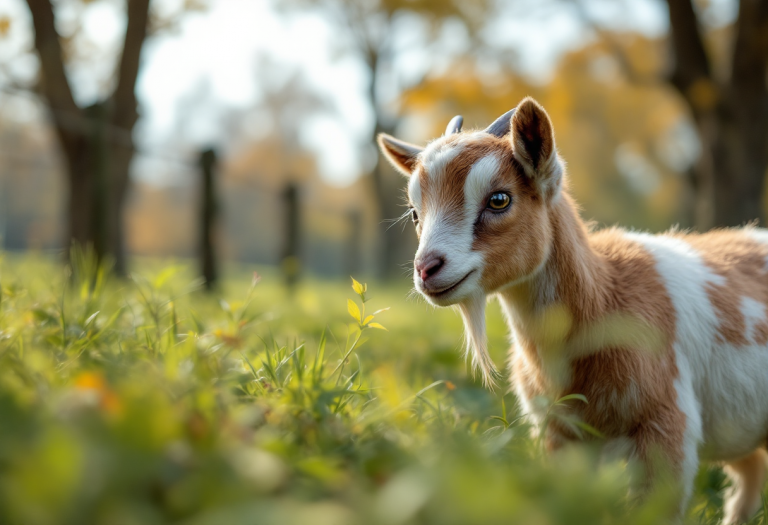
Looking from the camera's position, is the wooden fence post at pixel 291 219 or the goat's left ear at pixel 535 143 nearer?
the goat's left ear at pixel 535 143

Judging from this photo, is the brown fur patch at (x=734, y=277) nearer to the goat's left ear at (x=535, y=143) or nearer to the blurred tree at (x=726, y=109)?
the goat's left ear at (x=535, y=143)

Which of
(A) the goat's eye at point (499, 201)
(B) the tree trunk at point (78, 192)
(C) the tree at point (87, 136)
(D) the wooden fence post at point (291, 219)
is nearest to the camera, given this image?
(A) the goat's eye at point (499, 201)

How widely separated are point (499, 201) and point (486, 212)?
65 mm

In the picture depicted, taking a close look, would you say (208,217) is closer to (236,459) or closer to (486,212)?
(486,212)

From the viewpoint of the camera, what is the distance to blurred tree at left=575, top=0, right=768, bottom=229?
8.45m

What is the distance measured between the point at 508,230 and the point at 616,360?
0.61m

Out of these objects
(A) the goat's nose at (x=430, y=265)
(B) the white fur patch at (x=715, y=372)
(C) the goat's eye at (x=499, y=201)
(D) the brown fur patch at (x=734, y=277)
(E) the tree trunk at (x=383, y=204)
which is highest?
(C) the goat's eye at (x=499, y=201)

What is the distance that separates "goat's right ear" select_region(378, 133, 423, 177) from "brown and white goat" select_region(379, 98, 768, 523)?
0.89 ft

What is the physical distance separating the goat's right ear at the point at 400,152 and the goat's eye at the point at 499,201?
634mm

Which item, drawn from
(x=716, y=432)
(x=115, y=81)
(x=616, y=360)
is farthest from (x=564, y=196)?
(x=115, y=81)

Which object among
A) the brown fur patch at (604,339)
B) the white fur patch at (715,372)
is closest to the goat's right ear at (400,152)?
the brown fur patch at (604,339)

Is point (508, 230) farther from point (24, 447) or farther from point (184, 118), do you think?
point (184, 118)

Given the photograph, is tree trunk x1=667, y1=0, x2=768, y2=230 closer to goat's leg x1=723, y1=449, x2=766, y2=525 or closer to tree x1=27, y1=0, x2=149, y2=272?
goat's leg x1=723, y1=449, x2=766, y2=525

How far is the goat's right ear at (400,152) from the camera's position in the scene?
115 inches
